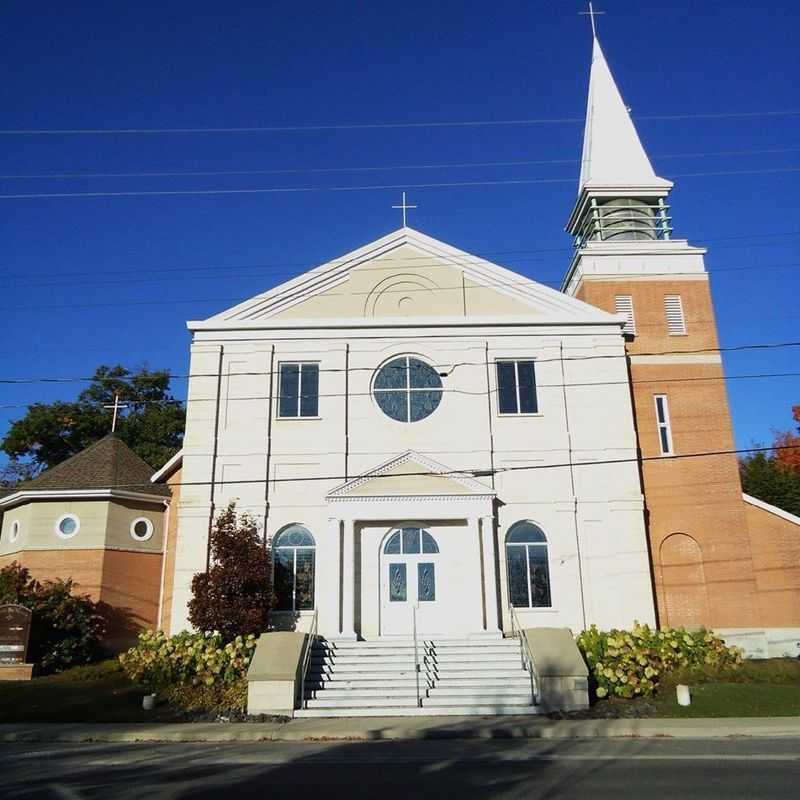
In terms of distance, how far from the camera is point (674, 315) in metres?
25.4

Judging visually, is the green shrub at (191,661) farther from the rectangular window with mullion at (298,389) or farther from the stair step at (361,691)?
the rectangular window with mullion at (298,389)

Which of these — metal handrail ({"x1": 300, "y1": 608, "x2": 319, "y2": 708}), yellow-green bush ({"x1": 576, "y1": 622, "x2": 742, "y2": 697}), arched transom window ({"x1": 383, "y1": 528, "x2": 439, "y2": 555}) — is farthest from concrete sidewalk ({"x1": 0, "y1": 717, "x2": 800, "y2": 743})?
arched transom window ({"x1": 383, "y1": 528, "x2": 439, "y2": 555})

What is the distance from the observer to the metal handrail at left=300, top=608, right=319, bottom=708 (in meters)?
16.8

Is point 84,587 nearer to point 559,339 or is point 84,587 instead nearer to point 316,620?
point 316,620

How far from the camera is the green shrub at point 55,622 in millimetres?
21031

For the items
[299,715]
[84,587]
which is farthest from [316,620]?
[84,587]

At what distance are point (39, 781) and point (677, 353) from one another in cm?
2120

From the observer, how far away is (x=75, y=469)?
2614 centimetres

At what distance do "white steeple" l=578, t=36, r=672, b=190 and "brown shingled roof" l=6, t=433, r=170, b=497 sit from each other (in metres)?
19.1

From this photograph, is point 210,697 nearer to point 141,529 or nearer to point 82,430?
point 141,529

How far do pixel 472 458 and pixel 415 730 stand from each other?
31.1ft

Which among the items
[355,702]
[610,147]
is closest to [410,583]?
[355,702]

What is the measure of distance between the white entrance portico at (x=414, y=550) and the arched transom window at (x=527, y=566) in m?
0.65

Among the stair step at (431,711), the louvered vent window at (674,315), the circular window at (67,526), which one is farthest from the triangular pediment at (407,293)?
the stair step at (431,711)
